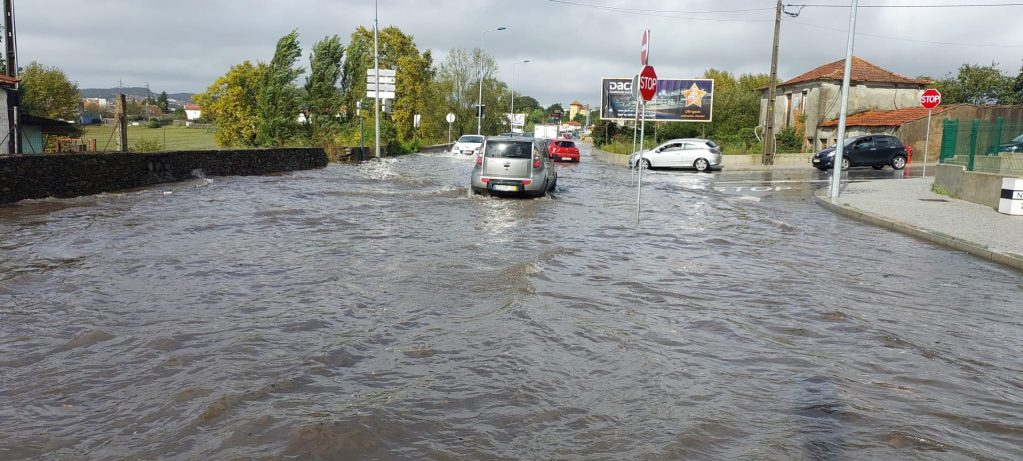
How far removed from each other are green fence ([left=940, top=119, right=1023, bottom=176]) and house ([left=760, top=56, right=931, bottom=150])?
85.1 ft

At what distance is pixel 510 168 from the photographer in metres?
17.2

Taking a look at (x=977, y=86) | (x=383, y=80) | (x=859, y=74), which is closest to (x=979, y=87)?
(x=977, y=86)

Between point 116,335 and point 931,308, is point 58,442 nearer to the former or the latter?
point 116,335

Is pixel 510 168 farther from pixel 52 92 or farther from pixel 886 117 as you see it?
pixel 52 92

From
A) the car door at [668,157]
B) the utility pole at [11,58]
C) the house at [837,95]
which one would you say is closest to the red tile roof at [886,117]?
the house at [837,95]

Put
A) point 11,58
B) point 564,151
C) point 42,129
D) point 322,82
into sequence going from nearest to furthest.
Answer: point 11,58
point 42,129
point 322,82
point 564,151

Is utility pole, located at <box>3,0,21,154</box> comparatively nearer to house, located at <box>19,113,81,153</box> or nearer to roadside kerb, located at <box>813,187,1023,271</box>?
house, located at <box>19,113,81,153</box>

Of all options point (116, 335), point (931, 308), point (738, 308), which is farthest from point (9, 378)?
point (931, 308)

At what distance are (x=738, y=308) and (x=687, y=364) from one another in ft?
6.55

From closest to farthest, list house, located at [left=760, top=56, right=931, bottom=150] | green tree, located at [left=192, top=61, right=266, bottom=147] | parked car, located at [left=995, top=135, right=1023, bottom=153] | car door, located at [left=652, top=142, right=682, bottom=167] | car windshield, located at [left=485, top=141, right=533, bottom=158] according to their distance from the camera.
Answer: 1. car windshield, located at [left=485, top=141, right=533, bottom=158]
2. parked car, located at [left=995, top=135, right=1023, bottom=153]
3. car door, located at [left=652, top=142, right=682, bottom=167]
4. house, located at [left=760, top=56, right=931, bottom=150]
5. green tree, located at [left=192, top=61, right=266, bottom=147]

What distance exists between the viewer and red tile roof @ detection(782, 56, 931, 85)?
45.2 m

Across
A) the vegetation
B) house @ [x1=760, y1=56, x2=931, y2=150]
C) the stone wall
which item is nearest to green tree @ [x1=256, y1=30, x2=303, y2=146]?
the stone wall

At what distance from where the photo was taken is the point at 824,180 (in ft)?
92.8

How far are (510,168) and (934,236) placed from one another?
8827 mm
